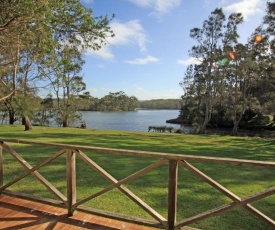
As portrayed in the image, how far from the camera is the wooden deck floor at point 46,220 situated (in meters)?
3.47

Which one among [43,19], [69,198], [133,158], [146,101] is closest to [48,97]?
[133,158]

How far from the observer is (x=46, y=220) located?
3.65 m

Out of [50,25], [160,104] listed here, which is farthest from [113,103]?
[50,25]

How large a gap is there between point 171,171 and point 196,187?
3132 mm

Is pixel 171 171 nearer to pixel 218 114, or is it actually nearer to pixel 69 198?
pixel 69 198

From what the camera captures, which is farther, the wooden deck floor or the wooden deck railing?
the wooden deck floor

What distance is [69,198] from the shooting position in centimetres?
385

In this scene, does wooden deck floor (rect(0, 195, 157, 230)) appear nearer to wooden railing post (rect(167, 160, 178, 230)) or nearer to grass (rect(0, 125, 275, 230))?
wooden railing post (rect(167, 160, 178, 230))

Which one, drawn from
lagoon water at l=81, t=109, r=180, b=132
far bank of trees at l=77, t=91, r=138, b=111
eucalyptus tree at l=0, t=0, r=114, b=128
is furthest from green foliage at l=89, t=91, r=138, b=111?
eucalyptus tree at l=0, t=0, r=114, b=128

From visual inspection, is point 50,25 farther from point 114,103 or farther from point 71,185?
point 114,103

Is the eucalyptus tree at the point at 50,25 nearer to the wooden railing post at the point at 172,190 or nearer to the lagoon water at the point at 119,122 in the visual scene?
the wooden railing post at the point at 172,190

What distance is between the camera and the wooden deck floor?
11.4 ft

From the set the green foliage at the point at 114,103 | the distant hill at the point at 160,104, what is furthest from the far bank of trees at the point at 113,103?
the distant hill at the point at 160,104

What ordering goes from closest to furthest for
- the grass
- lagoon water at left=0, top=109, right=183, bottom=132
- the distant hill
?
1. the grass
2. lagoon water at left=0, top=109, right=183, bottom=132
3. the distant hill
